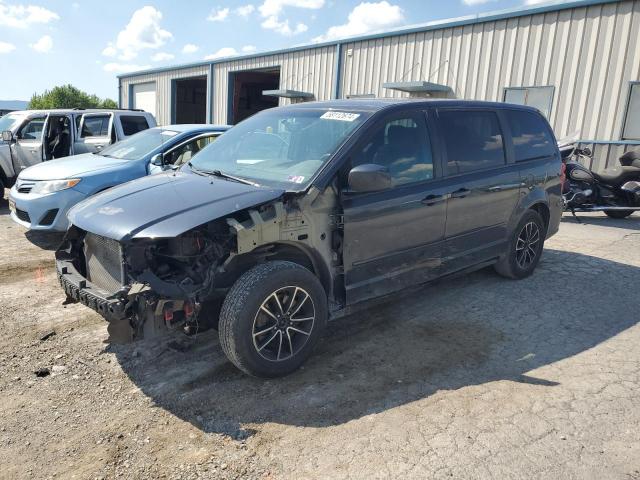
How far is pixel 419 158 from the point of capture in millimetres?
4102

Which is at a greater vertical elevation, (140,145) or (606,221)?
(140,145)

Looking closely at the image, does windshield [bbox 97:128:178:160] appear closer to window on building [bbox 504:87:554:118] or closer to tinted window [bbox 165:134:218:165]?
tinted window [bbox 165:134:218:165]

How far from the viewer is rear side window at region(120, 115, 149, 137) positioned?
979cm

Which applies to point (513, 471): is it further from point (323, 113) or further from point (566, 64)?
point (566, 64)

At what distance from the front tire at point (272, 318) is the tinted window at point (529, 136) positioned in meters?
2.99

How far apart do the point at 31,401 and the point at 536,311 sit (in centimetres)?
417

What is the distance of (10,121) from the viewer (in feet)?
33.5

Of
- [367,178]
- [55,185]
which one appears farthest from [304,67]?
[367,178]

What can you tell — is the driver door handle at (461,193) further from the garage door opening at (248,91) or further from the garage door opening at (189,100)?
the garage door opening at (189,100)

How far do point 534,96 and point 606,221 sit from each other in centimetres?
380

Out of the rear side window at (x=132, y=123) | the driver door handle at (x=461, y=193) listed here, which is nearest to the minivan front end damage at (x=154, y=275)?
the driver door handle at (x=461, y=193)

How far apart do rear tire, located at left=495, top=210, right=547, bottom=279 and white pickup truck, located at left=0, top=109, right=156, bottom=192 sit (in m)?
7.60

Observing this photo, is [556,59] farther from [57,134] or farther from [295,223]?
[57,134]

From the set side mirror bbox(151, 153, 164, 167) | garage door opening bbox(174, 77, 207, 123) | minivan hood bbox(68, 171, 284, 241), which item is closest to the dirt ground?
minivan hood bbox(68, 171, 284, 241)
